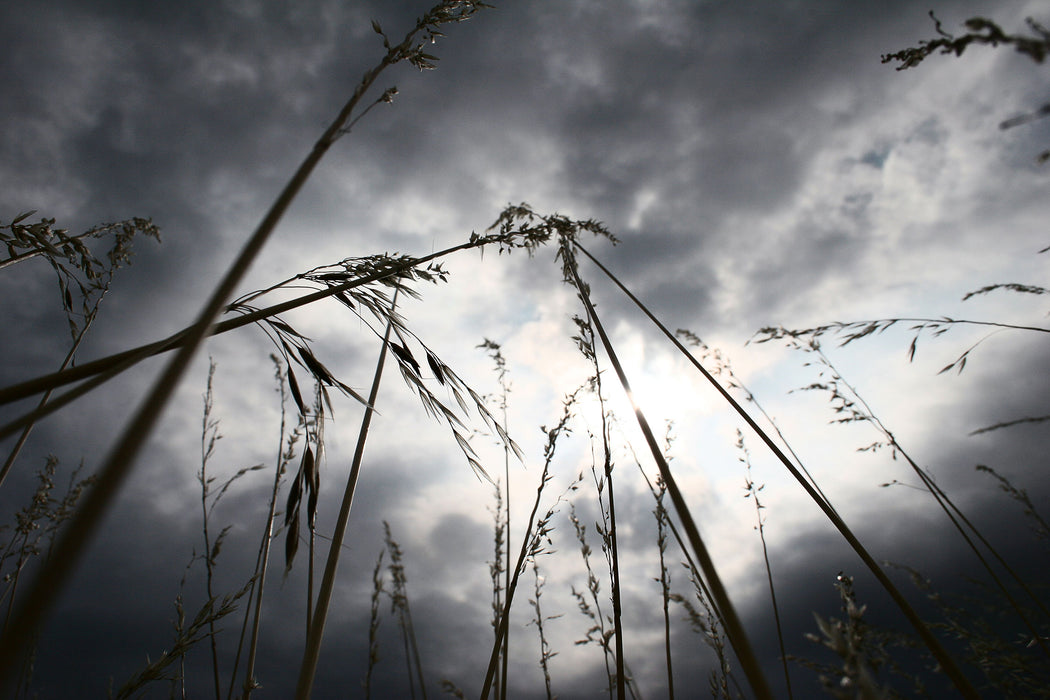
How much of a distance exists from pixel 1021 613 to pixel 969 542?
0.36m

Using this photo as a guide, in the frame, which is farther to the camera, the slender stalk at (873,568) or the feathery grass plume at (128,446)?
the slender stalk at (873,568)

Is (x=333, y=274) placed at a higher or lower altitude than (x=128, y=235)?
lower

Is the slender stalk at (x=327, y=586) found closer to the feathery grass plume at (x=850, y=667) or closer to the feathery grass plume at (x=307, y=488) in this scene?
the feathery grass plume at (x=307, y=488)

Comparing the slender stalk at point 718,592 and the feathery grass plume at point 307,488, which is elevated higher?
the feathery grass plume at point 307,488

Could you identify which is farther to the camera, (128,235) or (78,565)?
(128,235)

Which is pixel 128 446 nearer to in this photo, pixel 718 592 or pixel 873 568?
pixel 718 592

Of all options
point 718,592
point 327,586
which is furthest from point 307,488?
point 718,592

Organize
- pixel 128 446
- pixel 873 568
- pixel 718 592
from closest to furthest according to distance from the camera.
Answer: pixel 128 446, pixel 718 592, pixel 873 568

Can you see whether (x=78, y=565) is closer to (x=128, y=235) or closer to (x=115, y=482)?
(x=115, y=482)

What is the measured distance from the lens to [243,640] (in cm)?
263

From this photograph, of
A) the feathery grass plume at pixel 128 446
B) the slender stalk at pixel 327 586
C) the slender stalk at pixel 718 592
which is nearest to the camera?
the feathery grass plume at pixel 128 446

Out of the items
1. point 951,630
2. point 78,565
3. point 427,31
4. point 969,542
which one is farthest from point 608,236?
point 951,630

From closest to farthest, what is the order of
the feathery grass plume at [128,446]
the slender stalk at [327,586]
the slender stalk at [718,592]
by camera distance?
the feathery grass plume at [128,446] → the slender stalk at [718,592] → the slender stalk at [327,586]

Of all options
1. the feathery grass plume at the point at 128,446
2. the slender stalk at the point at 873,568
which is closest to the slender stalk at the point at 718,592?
the slender stalk at the point at 873,568
